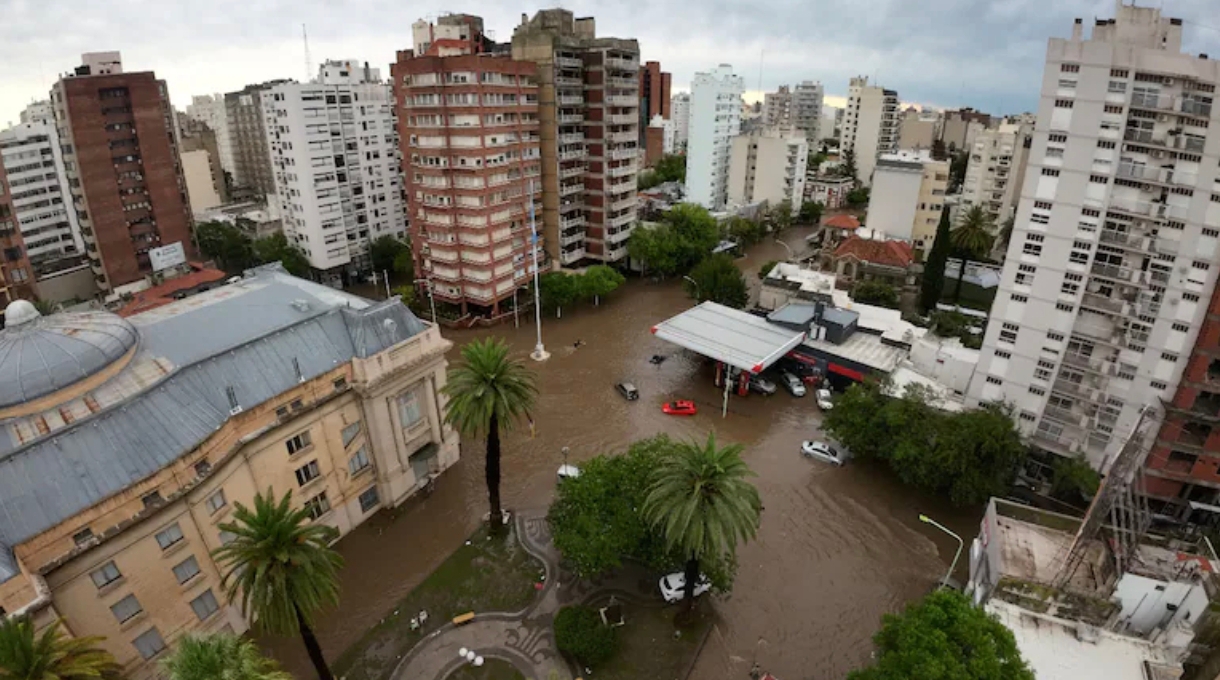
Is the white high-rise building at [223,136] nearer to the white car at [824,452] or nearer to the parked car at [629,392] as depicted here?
the parked car at [629,392]

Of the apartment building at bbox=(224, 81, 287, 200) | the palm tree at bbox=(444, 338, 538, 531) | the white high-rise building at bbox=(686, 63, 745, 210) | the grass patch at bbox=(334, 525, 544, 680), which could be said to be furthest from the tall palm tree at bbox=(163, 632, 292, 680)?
the apartment building at bbox=(224, 81, 287, 200)

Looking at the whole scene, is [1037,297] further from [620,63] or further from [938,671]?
[620,63]

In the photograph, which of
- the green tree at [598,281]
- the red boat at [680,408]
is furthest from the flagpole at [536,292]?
the red boat at [680,408]

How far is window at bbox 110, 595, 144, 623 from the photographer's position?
91.5 feet

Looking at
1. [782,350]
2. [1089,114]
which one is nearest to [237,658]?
[782,350]

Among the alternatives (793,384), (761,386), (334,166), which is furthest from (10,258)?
(793,384)

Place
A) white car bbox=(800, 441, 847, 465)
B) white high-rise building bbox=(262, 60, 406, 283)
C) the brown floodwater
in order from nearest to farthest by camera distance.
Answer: the brown floodwater < white car bbox=(800, 441, 847, 465) < white high-rise building bbox=(262, 60, 406, 283)

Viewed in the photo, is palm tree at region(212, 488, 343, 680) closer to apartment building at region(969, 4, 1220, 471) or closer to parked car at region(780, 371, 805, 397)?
parked car at region(780, 371, 805, 397)

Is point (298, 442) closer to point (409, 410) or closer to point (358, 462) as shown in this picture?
point (358, 462)

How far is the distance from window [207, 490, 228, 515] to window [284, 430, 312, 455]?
4373 mm

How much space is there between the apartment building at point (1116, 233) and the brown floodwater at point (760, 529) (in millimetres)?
12170

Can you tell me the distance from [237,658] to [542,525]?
22517 mm

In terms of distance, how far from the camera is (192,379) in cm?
3297

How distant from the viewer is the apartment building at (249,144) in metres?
121
